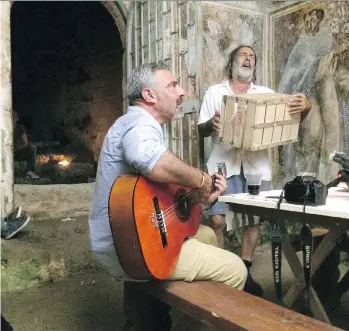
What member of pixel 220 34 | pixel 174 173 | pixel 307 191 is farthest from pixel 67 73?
pixel 307 191

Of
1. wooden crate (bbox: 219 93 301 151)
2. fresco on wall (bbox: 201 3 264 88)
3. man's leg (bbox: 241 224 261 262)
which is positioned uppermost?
fresco on wall (bbox: 201 3 264 88)

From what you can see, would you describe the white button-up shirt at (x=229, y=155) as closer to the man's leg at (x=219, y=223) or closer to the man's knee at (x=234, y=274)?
the man's leg at (x=219, y=223)

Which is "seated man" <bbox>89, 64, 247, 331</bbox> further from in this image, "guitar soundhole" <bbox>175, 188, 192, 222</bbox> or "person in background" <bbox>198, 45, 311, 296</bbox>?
"person in background" <bbox>198, 45, 311, 296</bbox>

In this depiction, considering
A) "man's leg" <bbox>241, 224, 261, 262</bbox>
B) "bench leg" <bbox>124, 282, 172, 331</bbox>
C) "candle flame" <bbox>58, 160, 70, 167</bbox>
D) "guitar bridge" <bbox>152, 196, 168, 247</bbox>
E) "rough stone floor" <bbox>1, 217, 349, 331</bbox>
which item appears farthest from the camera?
"candle flame" <bbox>58, 160, 70, 167</bbox>

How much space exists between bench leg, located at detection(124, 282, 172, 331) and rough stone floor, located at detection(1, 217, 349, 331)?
1.51 feet

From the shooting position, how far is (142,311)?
2.31 meters

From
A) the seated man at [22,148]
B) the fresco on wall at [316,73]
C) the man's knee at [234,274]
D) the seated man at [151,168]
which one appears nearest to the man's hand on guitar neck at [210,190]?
the seated man at [151,168]

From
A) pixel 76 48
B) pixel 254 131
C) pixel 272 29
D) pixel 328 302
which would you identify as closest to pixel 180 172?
pixel 254 131

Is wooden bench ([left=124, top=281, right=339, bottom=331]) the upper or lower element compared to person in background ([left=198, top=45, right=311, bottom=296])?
lower

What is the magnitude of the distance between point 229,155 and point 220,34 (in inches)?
68.1

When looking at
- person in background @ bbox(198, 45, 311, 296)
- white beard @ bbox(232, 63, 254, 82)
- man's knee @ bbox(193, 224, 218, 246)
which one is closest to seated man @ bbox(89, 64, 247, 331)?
man's knee @ bbox(193, 224, 218, 246)

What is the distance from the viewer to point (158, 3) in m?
4.47

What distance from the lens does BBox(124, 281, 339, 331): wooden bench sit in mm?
1668

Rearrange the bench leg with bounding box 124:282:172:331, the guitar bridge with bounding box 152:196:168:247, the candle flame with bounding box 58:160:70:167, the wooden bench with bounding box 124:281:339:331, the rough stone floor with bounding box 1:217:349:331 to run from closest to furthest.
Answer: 1. the wooden bench with bounding box 124:281:339:331
2. the guitar bridge with bounding box 152:196:168:247
3. the bench leg with bounding box 124:282:172:331
4. the rough stone floor with bounding box 1:217:349:331
5. the candle flame with bounding box 58:160:70:167
